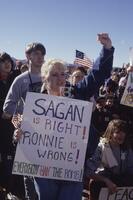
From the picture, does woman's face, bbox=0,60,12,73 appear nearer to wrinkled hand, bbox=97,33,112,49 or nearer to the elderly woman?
the elderly woman

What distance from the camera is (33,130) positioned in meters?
3.86

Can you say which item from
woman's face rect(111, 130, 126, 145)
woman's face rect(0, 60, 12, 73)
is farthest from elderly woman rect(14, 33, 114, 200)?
woman's face rect(0, 60, 12, 73)

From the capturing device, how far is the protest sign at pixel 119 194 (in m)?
4.96

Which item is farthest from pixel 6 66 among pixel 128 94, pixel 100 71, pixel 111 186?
pixel 100 71

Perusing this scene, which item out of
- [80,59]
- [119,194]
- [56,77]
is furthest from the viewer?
[80,59]

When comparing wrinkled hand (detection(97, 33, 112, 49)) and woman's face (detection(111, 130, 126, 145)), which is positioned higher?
wrinkled hand (detection(97, 33, 112, 49))

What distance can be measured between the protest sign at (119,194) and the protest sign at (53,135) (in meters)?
1.22

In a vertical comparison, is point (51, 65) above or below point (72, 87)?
above

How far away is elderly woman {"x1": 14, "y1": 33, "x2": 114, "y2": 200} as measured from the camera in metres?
3.71

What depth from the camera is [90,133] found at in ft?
12.8

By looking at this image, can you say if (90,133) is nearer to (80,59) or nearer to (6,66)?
(6,66)

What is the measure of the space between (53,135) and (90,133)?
1.01 ft

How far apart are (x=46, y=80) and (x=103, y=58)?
502mm

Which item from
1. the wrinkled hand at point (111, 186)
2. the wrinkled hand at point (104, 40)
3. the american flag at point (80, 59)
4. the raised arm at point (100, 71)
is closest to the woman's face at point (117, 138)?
the wrinkled hand at point (111, 186)
